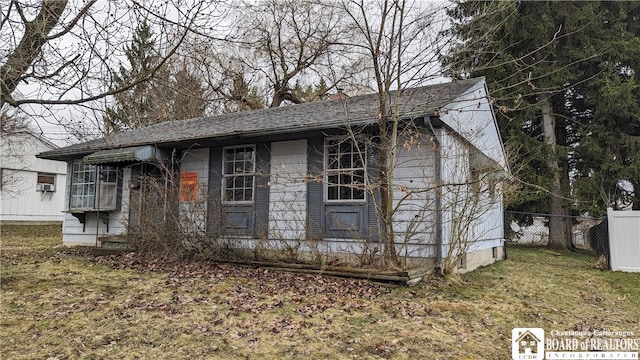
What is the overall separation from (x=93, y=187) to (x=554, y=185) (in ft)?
51.2

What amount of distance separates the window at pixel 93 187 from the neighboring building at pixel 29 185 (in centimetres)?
974

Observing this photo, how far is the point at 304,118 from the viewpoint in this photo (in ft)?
31.9

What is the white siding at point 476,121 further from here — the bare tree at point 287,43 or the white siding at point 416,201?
the bare tree at point 287,43

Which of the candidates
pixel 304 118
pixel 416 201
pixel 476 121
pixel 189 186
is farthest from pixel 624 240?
pixel 189 186

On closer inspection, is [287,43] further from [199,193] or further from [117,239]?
[117,239]

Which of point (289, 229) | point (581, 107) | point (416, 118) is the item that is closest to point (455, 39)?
point (416, 118)

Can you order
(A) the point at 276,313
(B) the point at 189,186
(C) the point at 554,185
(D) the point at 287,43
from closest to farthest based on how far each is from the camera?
(A) the point at 276,313
(B) the point at 189,186
(D) the point at 287,43
(C) the point at 554,185

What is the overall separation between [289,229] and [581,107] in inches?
566

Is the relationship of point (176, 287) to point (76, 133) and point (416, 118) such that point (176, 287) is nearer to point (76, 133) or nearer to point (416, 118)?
point (76, 133)

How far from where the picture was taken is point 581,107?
16859mm

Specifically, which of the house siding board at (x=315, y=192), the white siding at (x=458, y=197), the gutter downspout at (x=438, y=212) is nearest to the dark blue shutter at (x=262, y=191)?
the house siding board at (x=315, y=192)

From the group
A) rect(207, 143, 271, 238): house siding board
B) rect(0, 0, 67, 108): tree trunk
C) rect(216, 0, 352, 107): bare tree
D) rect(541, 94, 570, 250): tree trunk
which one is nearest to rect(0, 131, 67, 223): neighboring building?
rect(216, 0, 352, 107): bare tree

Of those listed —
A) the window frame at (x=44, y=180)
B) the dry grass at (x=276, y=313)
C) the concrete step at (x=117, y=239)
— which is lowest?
the dry grass at (x=276, y=313)

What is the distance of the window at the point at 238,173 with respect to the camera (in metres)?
9.83
